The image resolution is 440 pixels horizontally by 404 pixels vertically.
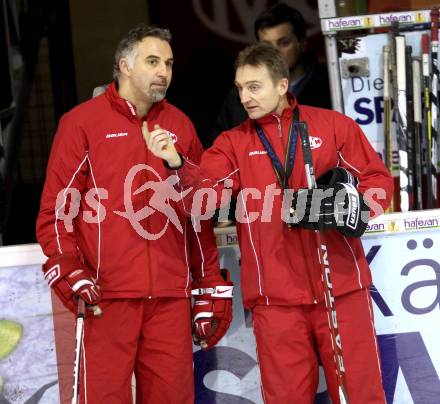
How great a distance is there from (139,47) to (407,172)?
55.9 inches

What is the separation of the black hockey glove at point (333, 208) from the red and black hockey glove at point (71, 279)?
78 centimetres

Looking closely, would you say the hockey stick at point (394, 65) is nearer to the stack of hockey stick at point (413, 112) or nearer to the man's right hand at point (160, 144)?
the stack of hockey stick at point (413, 112)

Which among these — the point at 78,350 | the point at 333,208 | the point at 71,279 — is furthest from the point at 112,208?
the point at 333,208

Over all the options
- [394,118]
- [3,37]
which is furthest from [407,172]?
[3,37]

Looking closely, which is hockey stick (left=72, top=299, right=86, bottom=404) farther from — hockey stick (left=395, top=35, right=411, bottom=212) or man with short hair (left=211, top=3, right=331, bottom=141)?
hockey stick (left=395, top=35, right=411, bottom=212)

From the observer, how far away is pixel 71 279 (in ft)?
12.8

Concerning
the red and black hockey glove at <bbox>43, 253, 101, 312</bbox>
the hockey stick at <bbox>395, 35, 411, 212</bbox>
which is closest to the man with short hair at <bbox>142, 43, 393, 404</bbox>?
the red and black hockey glove at <bbox>43, 253, 101, 312</bbox>

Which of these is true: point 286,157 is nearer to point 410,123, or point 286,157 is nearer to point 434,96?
point 410,123

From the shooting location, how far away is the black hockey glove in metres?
3.88

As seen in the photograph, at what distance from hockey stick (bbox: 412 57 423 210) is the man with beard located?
1.25 meters

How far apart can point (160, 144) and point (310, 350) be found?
39.4 inches

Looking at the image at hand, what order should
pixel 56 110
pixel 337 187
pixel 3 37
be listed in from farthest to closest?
pixel 56 110
pixel 3 37
pixel 337 187

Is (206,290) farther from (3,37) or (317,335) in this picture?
(3,37)

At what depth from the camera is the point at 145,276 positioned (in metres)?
4.01
